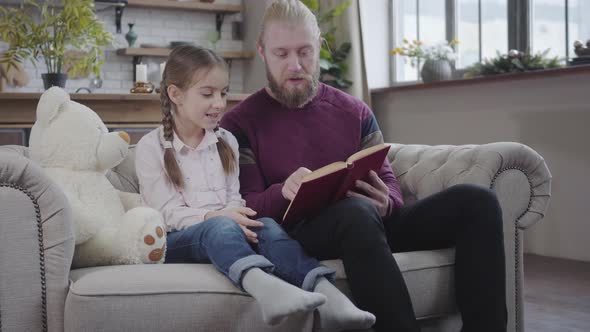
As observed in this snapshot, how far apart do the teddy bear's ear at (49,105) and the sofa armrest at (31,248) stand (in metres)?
0.28

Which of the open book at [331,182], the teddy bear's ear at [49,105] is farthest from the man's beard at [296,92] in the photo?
the teddy bear's ear at [49,105]

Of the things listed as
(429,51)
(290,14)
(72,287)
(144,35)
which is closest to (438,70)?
(429,51)

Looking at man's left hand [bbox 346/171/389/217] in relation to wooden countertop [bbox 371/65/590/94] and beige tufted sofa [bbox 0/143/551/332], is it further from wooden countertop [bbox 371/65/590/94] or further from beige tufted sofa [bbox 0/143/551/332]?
wooden countertop [bbox 371/65/590/94]

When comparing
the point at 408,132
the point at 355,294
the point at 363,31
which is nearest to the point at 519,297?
the point at 355,294

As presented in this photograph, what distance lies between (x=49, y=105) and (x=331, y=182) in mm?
731

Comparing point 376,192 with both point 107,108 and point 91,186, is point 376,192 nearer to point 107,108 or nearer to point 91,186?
point 91,186

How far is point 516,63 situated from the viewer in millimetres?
3898

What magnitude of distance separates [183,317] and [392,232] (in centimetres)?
65

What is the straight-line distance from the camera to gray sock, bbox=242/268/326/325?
140cm

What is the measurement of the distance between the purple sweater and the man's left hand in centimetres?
7

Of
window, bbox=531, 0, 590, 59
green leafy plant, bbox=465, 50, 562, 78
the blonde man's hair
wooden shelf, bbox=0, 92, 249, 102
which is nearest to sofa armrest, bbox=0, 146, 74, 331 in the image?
the blonde man's hair

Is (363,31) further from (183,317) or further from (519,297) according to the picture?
(183,317)

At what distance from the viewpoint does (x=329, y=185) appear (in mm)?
1718

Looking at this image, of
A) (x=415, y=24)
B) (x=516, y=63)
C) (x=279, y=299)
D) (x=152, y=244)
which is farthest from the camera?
(x=415, y=24)
